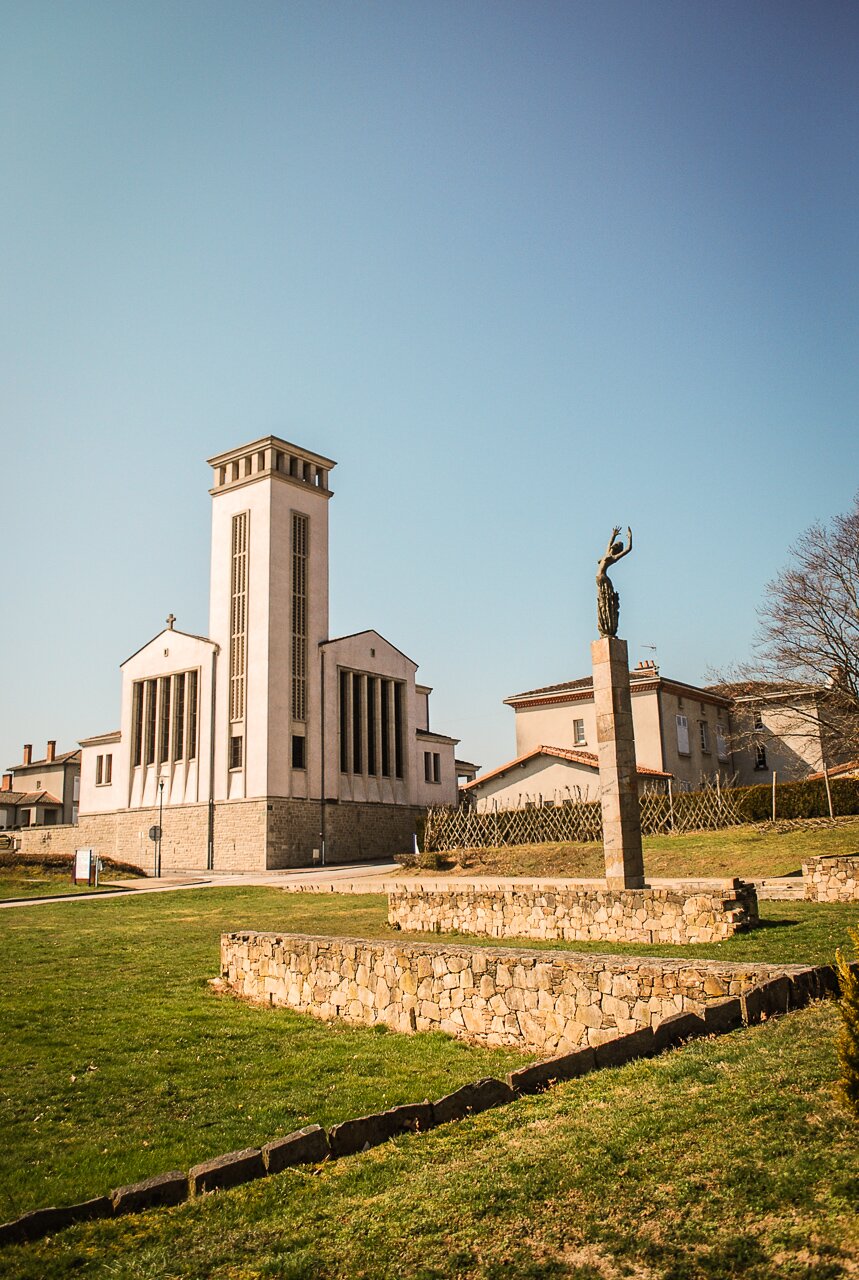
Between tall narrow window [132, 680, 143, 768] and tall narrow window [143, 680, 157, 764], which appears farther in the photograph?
tall narrow window [132, 680, 143, 768]

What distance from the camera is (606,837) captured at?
18812 mm

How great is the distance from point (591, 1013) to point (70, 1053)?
17.5 ft

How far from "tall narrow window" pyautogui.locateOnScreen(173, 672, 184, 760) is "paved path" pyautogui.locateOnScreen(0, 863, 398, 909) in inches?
308

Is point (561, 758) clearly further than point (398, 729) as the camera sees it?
No

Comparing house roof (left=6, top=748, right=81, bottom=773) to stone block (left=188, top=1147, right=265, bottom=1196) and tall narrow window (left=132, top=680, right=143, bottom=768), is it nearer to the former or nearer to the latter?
tall narrow window (left=132, top=680, right=143, bottom=768)

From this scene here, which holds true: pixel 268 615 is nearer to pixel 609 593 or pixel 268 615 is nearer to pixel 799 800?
pixel 799 800

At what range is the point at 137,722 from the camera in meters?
57.1

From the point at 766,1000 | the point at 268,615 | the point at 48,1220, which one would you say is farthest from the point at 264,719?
the point at 48,1220

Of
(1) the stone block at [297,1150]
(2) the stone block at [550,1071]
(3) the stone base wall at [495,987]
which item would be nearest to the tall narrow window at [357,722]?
(3) the stone base wall at [495,987]

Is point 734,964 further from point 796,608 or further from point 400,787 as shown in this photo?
point 400,787

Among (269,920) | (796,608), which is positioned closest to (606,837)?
(269,920)

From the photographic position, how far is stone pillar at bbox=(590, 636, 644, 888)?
1823 centimetres

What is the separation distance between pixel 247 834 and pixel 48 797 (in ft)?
119

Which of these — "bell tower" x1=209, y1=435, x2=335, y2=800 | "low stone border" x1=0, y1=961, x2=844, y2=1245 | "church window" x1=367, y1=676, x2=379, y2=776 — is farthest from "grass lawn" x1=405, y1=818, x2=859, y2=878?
"church window" x1=367, y1=676, x2=379, y2=776
